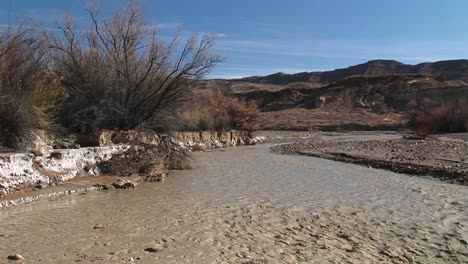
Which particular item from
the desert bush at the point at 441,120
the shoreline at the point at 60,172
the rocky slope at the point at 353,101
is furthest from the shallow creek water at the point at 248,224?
the rocky slope at the point at 353,101

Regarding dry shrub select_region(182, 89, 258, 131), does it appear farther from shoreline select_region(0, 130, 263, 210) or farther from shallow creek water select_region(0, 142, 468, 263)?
shallow creek water select_region(0, 142, 468, 263)

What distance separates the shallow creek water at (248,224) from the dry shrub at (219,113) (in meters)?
15.1

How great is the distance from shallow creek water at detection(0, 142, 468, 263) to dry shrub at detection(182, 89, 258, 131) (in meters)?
15.1

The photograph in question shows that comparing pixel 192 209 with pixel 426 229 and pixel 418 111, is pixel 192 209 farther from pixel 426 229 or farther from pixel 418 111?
pixel 418 111

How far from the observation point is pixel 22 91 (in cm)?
1270

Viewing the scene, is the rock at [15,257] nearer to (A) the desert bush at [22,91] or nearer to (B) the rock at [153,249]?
(B) the rock at [153,249]

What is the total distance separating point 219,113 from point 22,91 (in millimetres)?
19115

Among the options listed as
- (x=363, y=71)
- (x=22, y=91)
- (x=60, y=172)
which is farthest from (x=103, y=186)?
(x=363, y=71)

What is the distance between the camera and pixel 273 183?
14.0 m

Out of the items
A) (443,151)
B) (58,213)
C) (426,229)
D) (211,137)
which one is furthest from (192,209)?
(211,137)

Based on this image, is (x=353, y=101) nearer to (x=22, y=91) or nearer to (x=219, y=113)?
(x=219, y=113)

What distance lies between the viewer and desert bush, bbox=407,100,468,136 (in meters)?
45.9

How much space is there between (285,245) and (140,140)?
10332 mm

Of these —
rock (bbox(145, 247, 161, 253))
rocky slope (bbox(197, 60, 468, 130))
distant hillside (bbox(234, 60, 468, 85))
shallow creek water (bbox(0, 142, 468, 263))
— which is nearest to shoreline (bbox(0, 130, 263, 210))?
shallow creek water (bbox(0, 142, 468, 263))
